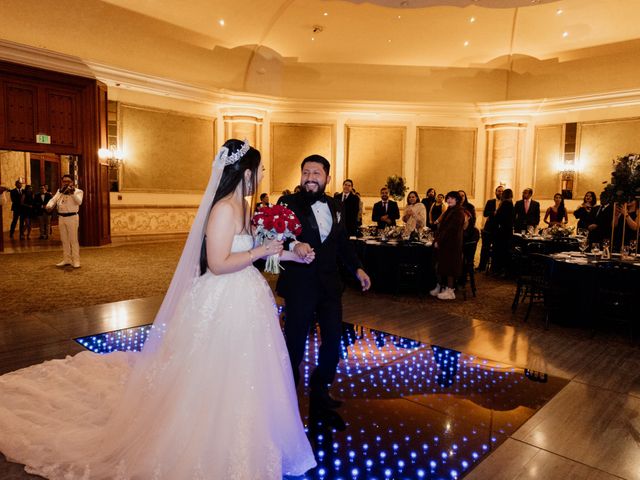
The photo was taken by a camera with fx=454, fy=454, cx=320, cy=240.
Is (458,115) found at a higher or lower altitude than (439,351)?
higher

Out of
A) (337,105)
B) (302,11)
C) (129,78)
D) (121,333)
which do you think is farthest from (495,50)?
(121,333)

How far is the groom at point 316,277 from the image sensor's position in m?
2.95

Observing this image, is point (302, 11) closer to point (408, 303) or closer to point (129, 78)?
point (129, 78)

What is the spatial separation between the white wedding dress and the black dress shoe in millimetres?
779

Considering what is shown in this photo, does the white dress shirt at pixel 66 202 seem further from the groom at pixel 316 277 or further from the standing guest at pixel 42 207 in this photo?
the groom at pixel 316 277

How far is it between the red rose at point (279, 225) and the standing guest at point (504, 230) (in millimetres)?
6947

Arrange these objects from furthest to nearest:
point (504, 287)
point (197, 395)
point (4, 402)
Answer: point (504, 287) → point (4, 402) → point (197, 395)

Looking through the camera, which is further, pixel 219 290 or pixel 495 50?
pixel 495 50

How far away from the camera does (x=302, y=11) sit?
40.6 ft

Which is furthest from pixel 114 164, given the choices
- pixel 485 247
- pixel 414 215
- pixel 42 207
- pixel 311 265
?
pixel 311 265

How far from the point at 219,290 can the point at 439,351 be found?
2736mm

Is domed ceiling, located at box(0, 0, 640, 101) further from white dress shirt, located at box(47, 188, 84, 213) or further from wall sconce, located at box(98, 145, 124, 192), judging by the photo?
white dress shirt, located at box(47, 188, 84, 213)

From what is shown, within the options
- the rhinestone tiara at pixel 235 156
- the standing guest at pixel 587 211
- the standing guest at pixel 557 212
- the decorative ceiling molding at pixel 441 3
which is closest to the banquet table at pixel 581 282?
the standing guest at pixel 587 211

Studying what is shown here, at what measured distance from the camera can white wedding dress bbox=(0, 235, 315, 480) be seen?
211 centimetres
